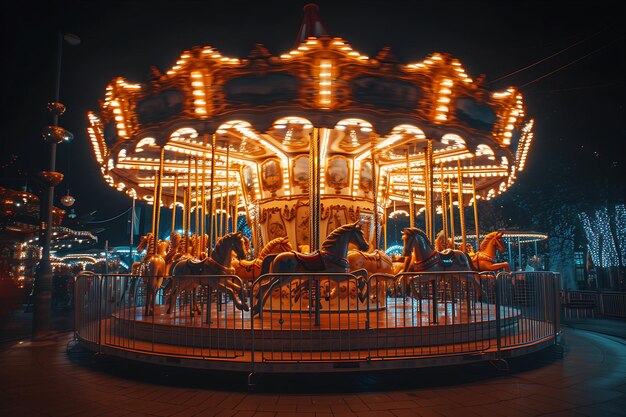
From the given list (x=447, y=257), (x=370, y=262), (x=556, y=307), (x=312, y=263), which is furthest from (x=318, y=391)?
(x=556, y=307)

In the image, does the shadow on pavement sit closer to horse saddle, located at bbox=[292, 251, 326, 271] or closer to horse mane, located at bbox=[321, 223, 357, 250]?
horse saddle, located at bbox=[292, 251, 326, 271]

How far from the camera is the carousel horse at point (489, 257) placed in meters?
10.3

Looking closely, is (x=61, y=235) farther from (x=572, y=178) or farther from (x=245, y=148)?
(x=572, y=178)

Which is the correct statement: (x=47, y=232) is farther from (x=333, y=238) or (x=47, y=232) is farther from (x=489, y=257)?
(x=489, y=257)

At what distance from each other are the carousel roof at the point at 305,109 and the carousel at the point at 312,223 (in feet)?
0.09

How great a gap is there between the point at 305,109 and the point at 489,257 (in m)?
6.28

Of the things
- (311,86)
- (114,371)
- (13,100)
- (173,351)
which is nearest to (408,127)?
(311,86)

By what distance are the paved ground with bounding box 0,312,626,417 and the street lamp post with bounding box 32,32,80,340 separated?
2.61 metres

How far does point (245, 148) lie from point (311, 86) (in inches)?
146

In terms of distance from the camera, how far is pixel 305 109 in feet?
23.3

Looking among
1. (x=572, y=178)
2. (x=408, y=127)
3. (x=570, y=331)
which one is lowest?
(x=570, y=331)

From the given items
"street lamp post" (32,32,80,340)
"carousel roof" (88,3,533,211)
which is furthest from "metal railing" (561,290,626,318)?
"street lamp post" (32,32,80,340)

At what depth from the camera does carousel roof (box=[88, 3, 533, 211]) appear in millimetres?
6523

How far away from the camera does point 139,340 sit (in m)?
6.61
